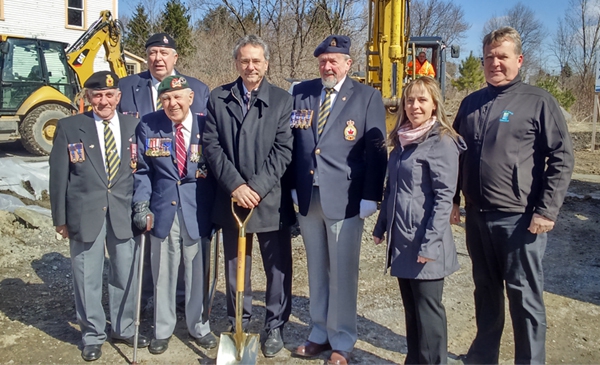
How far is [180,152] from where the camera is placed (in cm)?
367

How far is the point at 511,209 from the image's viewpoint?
3084mm

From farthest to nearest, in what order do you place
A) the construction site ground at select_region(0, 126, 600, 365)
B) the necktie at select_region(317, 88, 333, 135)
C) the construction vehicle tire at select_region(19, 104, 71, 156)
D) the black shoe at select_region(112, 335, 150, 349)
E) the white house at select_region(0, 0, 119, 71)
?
the white house at select_region(0, 0, 119, 71), the construction vehicle tire at select_region(19, 104, 71, 156), the black shoe at select_region(112, 335, 150, 349), the construction site ground at select_region(0, 126, 600, 365), the necktie at select_region(317, 88, 333, 135)

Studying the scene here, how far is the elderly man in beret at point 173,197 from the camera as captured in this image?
11.9 ft

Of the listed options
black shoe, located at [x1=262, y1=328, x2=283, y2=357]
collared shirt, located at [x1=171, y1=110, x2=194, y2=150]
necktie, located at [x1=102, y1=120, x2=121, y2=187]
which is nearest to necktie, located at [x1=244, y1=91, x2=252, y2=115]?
collared shirt, located at [x1=171, y1=110, x2=194, y2=150]

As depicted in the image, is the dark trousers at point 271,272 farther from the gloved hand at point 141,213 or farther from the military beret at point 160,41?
the military beret at point 160,41

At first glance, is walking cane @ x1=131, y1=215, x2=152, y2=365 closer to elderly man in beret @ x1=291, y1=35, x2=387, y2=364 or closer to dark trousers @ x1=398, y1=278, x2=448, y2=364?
elderly man in beret @ x1=291, y1=35, x2=387, y2=364

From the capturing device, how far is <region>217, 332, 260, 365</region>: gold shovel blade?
3.42 m

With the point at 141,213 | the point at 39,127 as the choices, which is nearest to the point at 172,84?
the point at 141,213

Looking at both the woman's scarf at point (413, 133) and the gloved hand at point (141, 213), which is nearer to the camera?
the woman's scarf at point (413, 133)

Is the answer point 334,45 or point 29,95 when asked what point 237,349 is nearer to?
point 334,45

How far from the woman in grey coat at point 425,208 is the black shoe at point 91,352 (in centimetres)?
216

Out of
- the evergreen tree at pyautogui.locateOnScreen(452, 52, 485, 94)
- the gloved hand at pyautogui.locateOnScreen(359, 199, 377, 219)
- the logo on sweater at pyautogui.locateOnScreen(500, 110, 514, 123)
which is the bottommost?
the gloved hand at pyautogui.locateOnScreen(359, 199, 377, 219)

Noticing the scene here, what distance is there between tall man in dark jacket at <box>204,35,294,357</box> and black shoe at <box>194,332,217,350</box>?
1.21 ft

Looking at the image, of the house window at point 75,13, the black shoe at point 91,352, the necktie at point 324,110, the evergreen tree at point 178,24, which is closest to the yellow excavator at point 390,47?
the necktie at point 324,110
